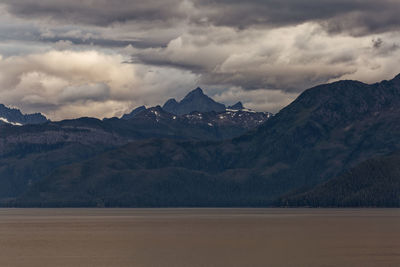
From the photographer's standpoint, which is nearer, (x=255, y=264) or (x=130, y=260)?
(x=255, y=264)

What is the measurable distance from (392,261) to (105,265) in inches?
2841

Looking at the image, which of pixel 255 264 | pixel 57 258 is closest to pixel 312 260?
pixel 255 264

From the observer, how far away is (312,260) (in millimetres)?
181125

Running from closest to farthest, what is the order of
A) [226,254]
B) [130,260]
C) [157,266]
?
1. [157,266]
2. [130,260]
3. [226,254]

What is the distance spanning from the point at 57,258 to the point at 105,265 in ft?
77.9

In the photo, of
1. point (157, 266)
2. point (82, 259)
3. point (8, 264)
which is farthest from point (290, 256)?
point (8, 264)

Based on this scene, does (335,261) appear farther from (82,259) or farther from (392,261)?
(82,259)

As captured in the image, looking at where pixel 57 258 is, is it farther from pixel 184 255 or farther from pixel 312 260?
pixel 312 260

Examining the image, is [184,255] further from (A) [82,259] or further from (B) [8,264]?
(B) [8,264]

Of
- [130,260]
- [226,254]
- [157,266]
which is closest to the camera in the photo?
[157,266]

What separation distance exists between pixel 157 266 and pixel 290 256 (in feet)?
134

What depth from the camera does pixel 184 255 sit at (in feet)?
649

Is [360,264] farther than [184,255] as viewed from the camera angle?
No

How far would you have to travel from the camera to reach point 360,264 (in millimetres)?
173500
